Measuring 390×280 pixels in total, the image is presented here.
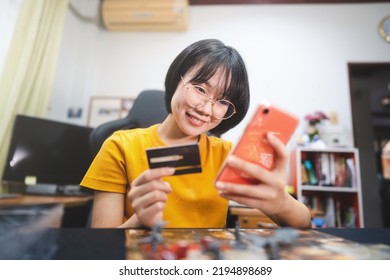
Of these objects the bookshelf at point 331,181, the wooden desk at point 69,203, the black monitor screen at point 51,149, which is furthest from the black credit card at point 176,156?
the black monitor screen at point 51,149

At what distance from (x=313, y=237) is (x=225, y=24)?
0.59 meters

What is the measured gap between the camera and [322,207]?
0.88 metres

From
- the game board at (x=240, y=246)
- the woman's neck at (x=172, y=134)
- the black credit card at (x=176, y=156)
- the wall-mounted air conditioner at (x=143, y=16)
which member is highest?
the wall-mounted air conditioner at (x=143, y=16)

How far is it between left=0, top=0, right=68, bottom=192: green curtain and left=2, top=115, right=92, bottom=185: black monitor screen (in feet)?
0.25

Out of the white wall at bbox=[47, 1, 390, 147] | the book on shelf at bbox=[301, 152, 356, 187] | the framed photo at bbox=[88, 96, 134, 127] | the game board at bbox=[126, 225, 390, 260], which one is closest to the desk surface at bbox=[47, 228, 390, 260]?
the game board at bbox=[126, 225, 390, 260]

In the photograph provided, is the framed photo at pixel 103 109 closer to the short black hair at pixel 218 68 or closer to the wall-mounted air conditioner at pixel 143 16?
the wall-mounted air conditioner at pixel 143 16

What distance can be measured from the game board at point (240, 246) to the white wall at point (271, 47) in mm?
361

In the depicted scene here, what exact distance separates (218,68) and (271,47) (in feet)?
1.62

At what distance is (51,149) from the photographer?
3.79 feet

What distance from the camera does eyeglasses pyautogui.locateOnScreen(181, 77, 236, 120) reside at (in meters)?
0.36

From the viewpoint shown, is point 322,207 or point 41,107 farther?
point 41,107

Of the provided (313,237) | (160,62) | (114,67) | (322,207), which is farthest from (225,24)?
(322,207)

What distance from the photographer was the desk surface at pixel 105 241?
0.30 metres
